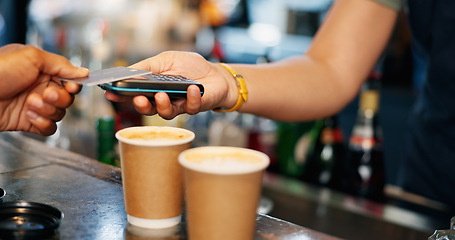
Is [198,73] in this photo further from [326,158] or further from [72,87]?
[326,158]

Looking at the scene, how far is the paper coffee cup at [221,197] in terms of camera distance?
0.70 meters

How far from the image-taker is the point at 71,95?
3.25ft

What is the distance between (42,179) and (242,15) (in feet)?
11.4

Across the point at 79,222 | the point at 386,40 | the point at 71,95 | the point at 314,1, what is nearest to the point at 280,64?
the point at 386,40

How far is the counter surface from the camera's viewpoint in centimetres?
84

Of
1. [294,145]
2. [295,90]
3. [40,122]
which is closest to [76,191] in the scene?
[40,122]

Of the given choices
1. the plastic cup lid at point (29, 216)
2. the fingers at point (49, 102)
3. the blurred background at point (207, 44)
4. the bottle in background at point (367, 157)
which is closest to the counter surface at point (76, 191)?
the plastic cup lid at point (29, 216)

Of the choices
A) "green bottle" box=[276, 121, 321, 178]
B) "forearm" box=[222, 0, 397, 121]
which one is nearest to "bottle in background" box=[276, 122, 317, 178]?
"green bottle" box=[276, 121, 321, 178]

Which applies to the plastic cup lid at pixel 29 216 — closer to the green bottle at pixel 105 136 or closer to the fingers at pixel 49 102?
the fingers at pixel 49 102

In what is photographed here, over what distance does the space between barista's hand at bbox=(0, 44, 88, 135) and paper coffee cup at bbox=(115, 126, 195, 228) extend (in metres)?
0.19

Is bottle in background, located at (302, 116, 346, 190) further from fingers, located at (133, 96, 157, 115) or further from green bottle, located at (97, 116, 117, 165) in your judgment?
fingers, located at (133, 96, 157, 115)

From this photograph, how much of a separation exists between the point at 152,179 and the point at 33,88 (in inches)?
16.3

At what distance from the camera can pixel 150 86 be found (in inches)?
35.1

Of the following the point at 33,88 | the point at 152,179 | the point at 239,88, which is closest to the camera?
the point at 152,179
